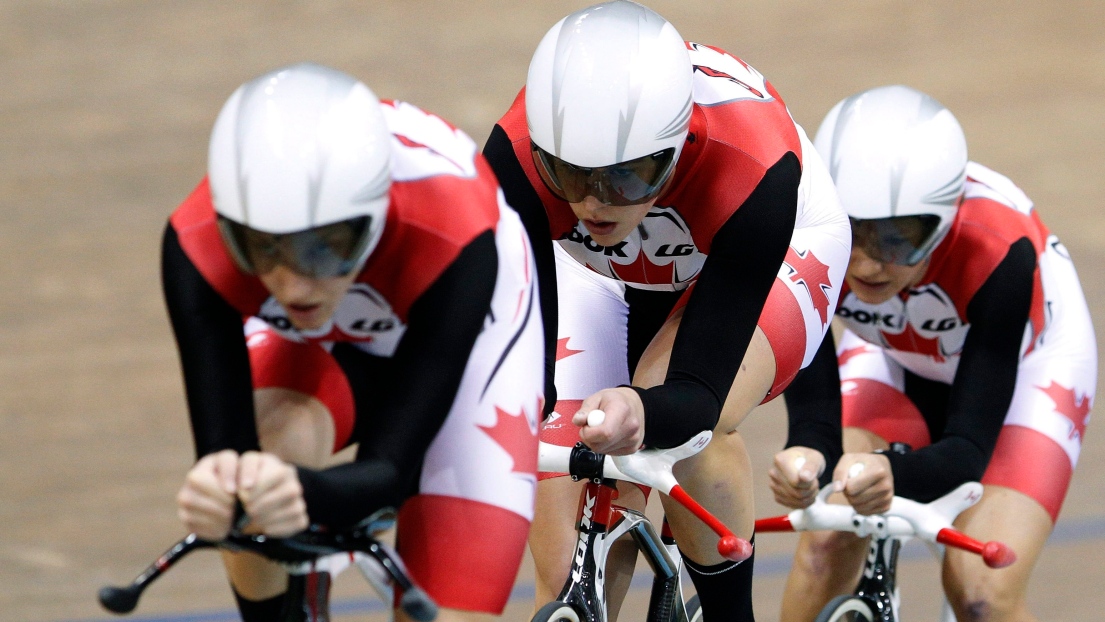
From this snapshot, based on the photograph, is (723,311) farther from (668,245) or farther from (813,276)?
(813,276)

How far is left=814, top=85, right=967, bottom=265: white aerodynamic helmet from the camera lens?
3.33 m

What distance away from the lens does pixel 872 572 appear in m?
3.39

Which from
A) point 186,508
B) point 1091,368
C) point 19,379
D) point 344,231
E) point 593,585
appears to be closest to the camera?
point 186,508

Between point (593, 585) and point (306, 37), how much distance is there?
224 inches

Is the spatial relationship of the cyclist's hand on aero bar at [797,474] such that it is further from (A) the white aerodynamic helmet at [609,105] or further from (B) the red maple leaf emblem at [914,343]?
(A) the white aerodynamic helmet at [609,105]

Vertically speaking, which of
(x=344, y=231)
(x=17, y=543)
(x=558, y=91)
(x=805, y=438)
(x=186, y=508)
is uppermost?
(x=558, y=91)

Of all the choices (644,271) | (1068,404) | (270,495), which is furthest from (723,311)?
(1068,404)

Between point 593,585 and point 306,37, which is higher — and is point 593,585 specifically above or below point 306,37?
below

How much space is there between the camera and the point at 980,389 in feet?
10.8

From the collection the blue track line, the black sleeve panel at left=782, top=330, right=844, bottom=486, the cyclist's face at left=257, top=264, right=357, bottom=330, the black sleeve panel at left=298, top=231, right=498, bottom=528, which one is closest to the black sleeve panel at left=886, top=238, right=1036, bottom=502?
the black sleeve panel at left=782, top=330, right=844, bottom=486

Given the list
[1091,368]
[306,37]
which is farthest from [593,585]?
[306,37]

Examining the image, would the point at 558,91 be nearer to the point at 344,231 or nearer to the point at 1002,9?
the point at 344,231

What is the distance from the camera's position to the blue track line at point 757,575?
455 cm

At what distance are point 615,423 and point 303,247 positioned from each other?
25.5 inches
